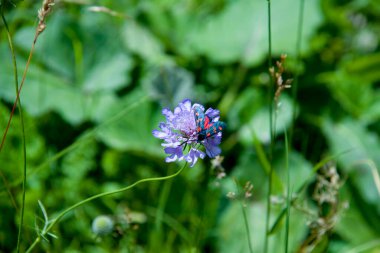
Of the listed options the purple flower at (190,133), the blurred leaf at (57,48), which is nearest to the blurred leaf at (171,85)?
the blurred leaf at (57,48)

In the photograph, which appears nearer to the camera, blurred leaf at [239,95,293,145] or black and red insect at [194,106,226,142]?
black and red insect at [194,106,226,142]

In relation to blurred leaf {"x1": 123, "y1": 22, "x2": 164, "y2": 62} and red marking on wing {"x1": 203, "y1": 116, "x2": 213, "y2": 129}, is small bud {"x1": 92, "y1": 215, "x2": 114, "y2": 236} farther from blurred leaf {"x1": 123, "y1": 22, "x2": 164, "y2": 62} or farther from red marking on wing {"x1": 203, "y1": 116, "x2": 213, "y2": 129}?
blurred leaf {"x1": 123, "y1": 22, "x2": 164, "y2": 62}

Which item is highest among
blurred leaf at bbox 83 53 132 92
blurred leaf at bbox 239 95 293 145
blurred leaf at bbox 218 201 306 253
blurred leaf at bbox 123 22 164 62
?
blurred leaf at bbox 123 22 164 62

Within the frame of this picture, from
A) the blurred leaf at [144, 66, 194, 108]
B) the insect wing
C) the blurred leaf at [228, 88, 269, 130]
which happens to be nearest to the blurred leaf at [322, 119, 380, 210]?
the blurred leaf at [228, 88, 269, 130]

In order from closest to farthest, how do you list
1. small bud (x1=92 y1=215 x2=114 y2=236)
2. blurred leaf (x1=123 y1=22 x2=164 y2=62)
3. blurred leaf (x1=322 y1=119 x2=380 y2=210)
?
small bud (x1=92 y1=215 x2=114 y2=236), blurred leaf (x1=322 y1=119 x2=380 y2=210), blurred leaf (x1=123 y1=22 x2=164 y2=62)

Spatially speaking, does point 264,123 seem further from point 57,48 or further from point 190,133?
point 190,133

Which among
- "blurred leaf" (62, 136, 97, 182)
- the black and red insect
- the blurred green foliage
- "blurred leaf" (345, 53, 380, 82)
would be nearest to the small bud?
the blurred green foliage

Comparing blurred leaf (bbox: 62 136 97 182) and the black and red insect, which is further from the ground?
blurred leaf (bbox: 62 136 97 182)

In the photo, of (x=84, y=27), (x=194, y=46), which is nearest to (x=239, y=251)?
(x=194, y=46)

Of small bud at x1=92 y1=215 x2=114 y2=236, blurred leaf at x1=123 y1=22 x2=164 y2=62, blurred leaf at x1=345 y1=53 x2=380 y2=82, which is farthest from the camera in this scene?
blurred leaf at x1=345 y1=53 x2=380 y2=82

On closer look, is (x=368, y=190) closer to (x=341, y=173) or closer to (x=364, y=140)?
(x=341, y=173)
